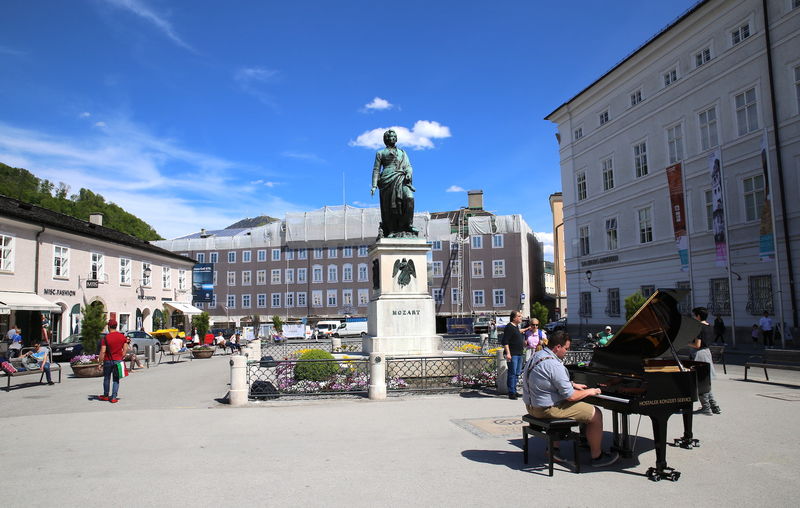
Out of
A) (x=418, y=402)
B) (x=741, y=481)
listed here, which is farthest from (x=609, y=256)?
(x=741, y=481)

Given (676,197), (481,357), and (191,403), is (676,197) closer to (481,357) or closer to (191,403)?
(481,357)

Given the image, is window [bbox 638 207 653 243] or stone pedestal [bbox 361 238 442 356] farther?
window [bbox 638 207 653 243]

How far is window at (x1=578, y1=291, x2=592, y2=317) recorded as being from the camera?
3828 centimetres

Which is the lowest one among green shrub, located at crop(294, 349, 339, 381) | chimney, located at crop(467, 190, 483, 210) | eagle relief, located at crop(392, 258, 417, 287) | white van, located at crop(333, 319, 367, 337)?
white van, located at crop(333, 319, 367, 337)

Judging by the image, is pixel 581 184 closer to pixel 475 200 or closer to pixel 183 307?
pixel 183 307

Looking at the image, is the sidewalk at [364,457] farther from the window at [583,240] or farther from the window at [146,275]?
the window at [146,275]

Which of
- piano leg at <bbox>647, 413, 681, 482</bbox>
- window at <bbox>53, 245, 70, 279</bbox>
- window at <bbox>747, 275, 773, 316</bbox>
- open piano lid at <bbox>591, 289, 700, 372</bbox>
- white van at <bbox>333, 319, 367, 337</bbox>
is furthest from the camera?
white van at <bbox>333, 319, 367, 337</bbox>

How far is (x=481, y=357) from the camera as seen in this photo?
13.1 meters

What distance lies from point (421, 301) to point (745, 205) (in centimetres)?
2011

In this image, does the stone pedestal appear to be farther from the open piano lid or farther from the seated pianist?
the seated pianist

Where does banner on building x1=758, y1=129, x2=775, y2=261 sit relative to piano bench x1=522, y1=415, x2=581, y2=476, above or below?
above

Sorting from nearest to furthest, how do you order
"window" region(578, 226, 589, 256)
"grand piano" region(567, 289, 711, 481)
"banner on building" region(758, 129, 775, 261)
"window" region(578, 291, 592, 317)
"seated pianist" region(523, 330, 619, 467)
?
"grand piano" region(567, 289, 711, 481)
"seated pianist" region(523, 330, 619, 467)
"banner on building" region(758, 129, 775, 261)
"window" region(578, 291, 592, 317)
"window" region(578, 226, 589, 256)

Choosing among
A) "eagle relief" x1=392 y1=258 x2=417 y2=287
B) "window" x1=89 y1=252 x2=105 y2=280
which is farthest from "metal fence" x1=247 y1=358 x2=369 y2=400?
"window" x1=89 y1=252 x2=105 y2=280

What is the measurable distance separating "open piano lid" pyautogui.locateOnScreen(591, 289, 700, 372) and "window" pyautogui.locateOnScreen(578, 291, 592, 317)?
3275 centimetres
